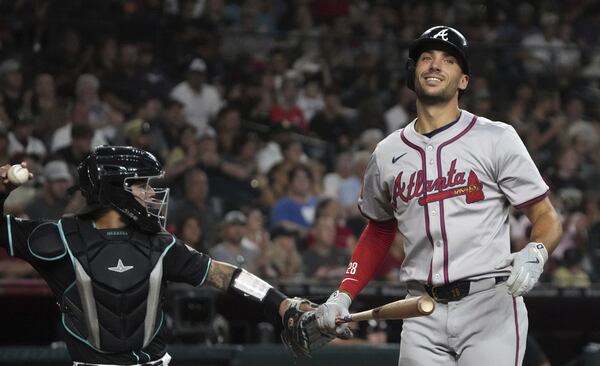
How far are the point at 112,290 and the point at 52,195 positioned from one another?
3929 mm

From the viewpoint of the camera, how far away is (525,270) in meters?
3.42

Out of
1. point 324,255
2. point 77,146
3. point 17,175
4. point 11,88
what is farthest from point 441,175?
point 11,88

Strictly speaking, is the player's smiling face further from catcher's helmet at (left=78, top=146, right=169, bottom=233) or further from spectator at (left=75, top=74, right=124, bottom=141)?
spectator at (left=75, top=74, right=124, bottom=141)

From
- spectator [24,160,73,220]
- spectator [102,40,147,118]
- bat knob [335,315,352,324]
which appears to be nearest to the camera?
bat knob [335,315,352,324]

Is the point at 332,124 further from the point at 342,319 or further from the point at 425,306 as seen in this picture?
the point at 425,306

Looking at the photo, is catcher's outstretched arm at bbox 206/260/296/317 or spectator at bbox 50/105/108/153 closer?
catcher's outstretched arm at bbox 206/260/296/317

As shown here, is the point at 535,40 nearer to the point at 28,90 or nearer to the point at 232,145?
the point at 232,145

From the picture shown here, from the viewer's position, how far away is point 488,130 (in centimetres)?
374

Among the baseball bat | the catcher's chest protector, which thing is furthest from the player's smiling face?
the catcher's chest protector

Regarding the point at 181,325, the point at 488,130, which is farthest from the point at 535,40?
the point at 488,130

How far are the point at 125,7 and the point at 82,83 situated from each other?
111 centimetres

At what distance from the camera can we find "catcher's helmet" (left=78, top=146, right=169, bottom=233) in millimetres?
3848

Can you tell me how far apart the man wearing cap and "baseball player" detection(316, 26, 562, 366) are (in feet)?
17.8

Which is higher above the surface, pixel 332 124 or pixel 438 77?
pixel 438 77
